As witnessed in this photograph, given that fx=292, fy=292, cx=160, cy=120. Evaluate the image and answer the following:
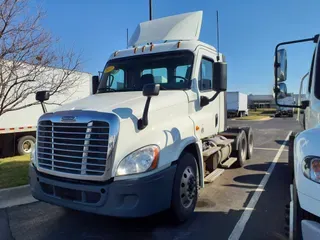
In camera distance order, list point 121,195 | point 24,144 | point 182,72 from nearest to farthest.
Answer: point 121,195 < point 182,72 < point 24,144

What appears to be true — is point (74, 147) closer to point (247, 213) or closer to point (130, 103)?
point (130, 103)

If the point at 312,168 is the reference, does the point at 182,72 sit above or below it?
above

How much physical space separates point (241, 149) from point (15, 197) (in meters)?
5.86

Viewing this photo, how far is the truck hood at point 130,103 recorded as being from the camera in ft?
12.5

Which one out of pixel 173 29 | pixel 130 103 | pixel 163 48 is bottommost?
pixel 130 103

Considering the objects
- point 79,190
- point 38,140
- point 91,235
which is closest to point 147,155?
point 79,190

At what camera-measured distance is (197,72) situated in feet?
16.1

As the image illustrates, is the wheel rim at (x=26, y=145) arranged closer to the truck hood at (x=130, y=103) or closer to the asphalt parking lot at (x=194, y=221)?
the asphalt parking lot at (x=194, y=221)

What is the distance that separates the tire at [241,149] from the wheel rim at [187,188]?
160 inches

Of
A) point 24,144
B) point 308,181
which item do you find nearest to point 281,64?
point 308,181

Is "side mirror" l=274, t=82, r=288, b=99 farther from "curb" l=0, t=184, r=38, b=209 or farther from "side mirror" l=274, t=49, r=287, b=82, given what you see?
"curb" l=0, t=184, r=38, b=209

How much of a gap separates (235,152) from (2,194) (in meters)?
5.73

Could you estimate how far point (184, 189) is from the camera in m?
4.13

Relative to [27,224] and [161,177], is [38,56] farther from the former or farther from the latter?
[161,177]
